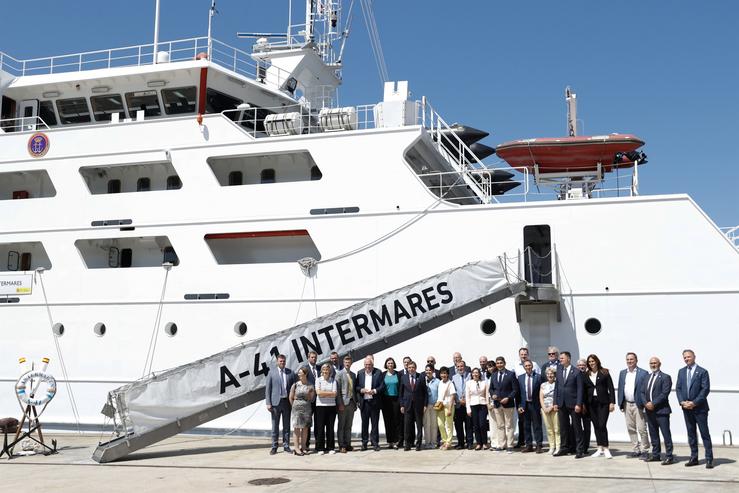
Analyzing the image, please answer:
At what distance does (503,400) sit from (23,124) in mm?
12522

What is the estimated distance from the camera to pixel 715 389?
39.1 ft

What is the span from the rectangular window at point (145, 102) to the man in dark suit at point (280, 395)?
25.3ft

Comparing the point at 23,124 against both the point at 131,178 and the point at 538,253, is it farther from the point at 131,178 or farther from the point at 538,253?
the point at 538,253

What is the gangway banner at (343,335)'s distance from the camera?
38.2 ft

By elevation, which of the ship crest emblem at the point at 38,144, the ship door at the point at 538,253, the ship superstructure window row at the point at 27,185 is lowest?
the ship door at the point at 538,253

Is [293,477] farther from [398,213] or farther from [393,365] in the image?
[398,213]

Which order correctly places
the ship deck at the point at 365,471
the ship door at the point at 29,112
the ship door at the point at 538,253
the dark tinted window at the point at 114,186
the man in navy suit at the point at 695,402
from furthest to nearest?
the ship door at the point at 29,112 → the dark tinted window at the point at 114,186 → the ship door at the point at 538,253 → the man in navy suit at the point at 695,402 → the ship deck at the point at 365,471

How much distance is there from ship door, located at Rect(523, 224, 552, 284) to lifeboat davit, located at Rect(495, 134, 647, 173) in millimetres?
1507

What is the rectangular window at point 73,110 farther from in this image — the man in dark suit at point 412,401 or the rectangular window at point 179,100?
the man in dark suit at point 412,401

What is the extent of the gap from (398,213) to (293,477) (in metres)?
5.83

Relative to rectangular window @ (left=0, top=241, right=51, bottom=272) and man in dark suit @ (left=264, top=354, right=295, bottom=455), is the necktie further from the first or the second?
rectangular window @ (left=0, top=241, right=51, bottom=272)

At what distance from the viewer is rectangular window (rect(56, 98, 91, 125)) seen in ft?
55.9

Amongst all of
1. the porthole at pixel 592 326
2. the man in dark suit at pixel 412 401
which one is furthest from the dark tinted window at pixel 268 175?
the porthole at pixel 592 326

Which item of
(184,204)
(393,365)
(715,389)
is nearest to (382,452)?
(393,365)
